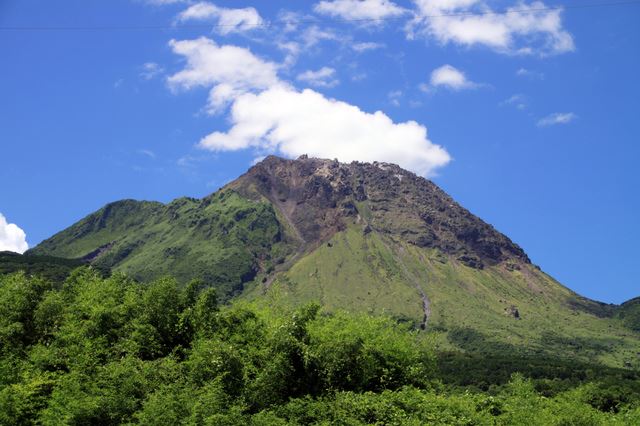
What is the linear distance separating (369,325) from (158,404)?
2093cm

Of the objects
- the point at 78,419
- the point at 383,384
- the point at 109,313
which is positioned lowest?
the point at 78,419

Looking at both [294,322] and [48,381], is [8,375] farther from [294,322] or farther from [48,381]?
[294,322]

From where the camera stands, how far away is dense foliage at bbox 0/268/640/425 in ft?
150

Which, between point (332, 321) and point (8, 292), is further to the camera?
point (8, 292)

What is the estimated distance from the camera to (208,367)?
1961 inches

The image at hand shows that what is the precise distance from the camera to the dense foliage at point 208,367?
45.8 meters

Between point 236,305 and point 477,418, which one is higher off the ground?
point 236,305

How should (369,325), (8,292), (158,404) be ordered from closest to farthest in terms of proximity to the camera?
(158,404) < (369,325) < (8,292)

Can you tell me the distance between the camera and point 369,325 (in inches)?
2290

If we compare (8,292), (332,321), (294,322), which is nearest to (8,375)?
(8,292)

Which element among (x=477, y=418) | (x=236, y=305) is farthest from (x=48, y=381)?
(x=477, y=418)

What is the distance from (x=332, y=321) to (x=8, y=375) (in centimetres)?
2659

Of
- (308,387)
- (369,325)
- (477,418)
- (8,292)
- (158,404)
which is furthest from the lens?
(8,292)

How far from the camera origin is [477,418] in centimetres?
4738
